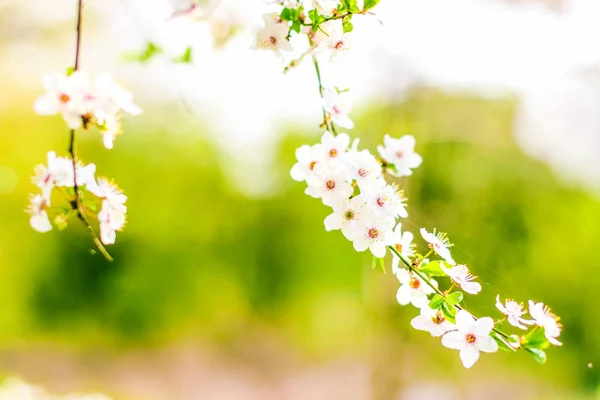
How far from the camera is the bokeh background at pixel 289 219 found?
2.10m

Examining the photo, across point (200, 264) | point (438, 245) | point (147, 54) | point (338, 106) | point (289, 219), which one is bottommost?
point (438, 245)

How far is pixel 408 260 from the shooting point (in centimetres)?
56

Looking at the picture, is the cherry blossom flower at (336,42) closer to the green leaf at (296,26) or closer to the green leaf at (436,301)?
the green leaf at (296,26)

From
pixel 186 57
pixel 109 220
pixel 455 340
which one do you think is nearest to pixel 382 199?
pixel 455 340

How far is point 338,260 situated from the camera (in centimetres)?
481

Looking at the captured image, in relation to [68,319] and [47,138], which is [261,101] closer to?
[47,138]

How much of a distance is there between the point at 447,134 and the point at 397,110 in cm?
39

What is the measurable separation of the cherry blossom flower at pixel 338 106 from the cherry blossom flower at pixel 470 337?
0.72ft

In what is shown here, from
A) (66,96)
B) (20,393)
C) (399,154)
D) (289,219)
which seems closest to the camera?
(66,96)

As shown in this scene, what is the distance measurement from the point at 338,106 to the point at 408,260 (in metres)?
0.18

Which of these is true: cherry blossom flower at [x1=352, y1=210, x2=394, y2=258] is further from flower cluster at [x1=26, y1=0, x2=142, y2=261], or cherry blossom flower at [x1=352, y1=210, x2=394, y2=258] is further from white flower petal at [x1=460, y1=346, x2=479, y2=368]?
flower cluster at [x1=26, y1=0, x2=142, y2=261]

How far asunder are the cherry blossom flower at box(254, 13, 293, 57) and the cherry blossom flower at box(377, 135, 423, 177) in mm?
178

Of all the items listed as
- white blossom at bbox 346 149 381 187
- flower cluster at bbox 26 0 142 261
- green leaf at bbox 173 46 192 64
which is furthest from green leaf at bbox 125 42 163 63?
white blossom at bbox 346 149 381 187

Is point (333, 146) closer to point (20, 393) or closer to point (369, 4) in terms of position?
point (369, 4)
